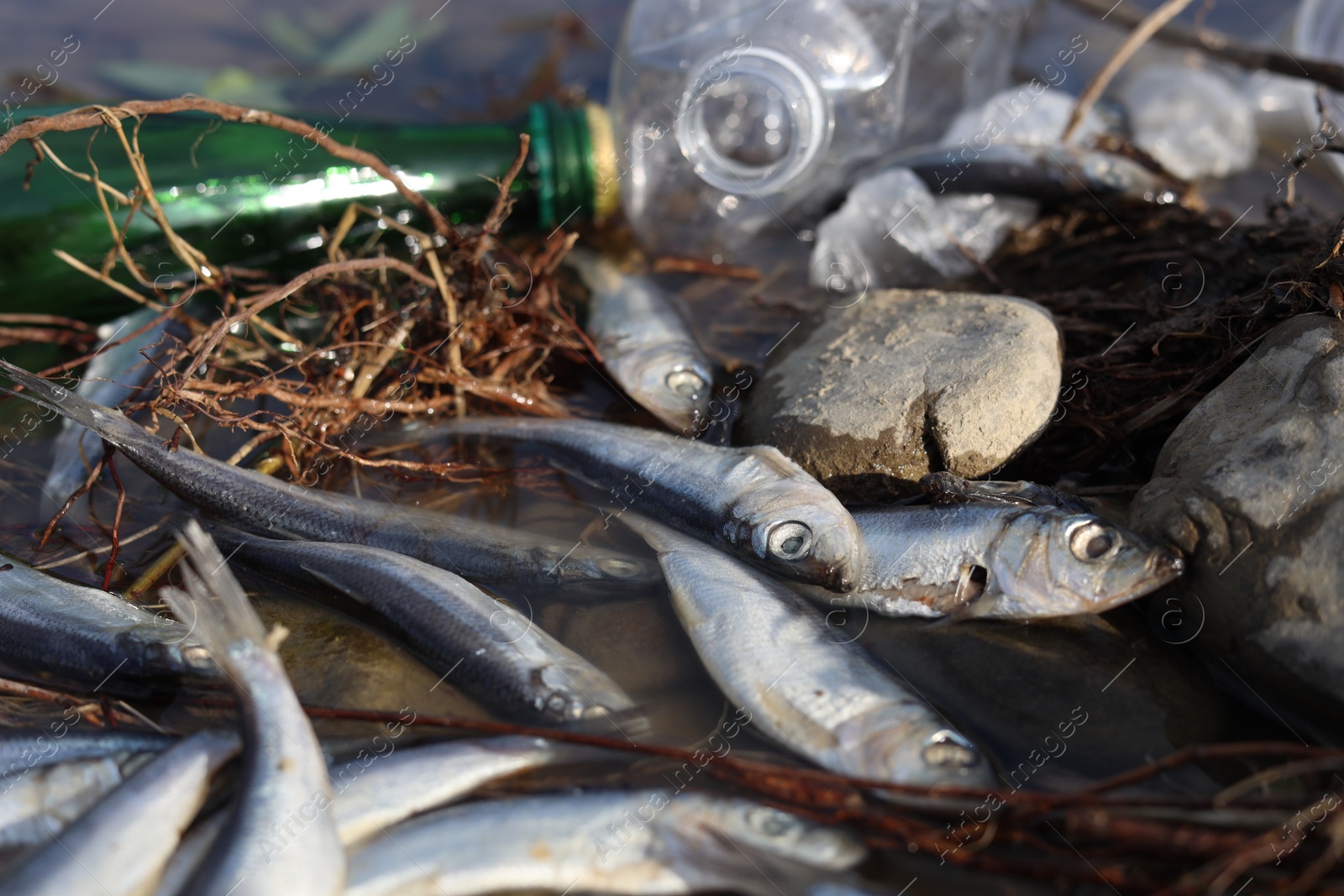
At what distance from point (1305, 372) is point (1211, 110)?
3428mm

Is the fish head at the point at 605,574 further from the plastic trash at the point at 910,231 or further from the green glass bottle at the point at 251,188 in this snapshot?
the green glass bottle at the point at 251,188

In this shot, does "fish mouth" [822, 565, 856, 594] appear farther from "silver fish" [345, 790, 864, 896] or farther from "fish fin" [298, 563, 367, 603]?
"fish fin" [298, 563, 367, 603]

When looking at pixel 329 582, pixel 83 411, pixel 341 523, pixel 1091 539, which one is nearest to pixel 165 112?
pixel 83 411

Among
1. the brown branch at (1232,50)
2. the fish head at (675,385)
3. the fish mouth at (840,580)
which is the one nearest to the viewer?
the fish mouth at (840,580)

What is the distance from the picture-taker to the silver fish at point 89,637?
2.61 m

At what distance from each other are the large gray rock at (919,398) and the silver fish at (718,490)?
23 centimetres

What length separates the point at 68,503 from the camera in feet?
10.5

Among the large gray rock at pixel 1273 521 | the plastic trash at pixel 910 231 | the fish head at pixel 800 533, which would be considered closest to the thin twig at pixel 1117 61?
the plastic trash at pixel 910 231

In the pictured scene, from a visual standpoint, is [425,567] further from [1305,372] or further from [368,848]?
[1305,372]

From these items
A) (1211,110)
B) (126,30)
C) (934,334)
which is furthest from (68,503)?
(1211,110)

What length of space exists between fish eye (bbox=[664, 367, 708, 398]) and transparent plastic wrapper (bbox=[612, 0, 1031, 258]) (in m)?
1.33

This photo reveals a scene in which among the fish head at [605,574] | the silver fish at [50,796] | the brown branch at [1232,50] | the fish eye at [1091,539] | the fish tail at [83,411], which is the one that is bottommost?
the silver fish at [50,796]

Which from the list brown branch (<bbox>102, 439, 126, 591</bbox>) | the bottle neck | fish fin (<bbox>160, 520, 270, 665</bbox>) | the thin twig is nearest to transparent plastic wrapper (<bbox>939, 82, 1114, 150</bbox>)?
the thin twig

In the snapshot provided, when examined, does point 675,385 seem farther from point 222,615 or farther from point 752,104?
point 752,104
